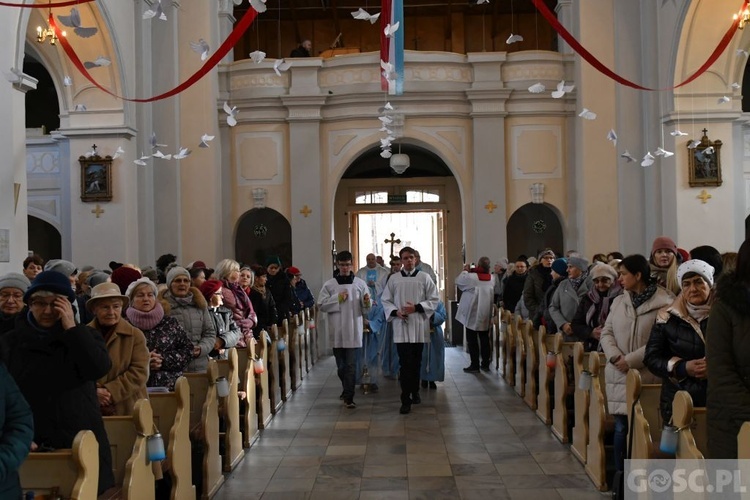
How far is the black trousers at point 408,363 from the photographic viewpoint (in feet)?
28.4

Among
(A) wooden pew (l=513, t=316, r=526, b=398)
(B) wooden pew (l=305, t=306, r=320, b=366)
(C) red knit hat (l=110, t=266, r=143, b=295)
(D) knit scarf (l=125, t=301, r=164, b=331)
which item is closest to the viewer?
(D) knit scarf (l=125, t=301, r=164, b=331)

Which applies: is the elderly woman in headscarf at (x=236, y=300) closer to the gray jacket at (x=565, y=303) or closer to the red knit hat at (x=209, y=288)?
the red knit hat at (x=209, y=288)

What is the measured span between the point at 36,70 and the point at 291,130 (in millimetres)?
6125

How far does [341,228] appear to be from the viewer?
19078 mm

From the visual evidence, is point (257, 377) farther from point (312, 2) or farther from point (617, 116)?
point (312, 2)

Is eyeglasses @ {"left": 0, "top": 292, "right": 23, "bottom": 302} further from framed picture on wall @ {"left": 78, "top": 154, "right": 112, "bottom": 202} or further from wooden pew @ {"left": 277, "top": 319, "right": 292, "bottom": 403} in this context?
framed picture on wall @ {"left": 78, "top": 154, "right": 112, "bottom": 202}

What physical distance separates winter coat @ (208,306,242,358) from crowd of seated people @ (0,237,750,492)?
0.01 m

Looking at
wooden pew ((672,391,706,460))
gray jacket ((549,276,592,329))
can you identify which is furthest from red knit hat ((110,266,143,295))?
gray jacket ((549,276,592,329))

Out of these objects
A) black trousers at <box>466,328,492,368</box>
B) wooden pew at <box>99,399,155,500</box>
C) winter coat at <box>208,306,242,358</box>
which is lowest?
black trousers at <box>466,328,492,368</box>

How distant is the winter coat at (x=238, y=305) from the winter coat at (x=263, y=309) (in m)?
1.00

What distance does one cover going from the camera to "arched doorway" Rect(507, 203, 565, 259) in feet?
61.4

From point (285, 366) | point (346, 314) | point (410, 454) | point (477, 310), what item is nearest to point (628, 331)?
point (410, 454)

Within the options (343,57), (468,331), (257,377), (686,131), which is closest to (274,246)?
(343,57)

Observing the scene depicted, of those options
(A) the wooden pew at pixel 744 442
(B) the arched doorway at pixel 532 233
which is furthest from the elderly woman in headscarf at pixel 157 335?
(B) the arched doorway at pixel 532 233
